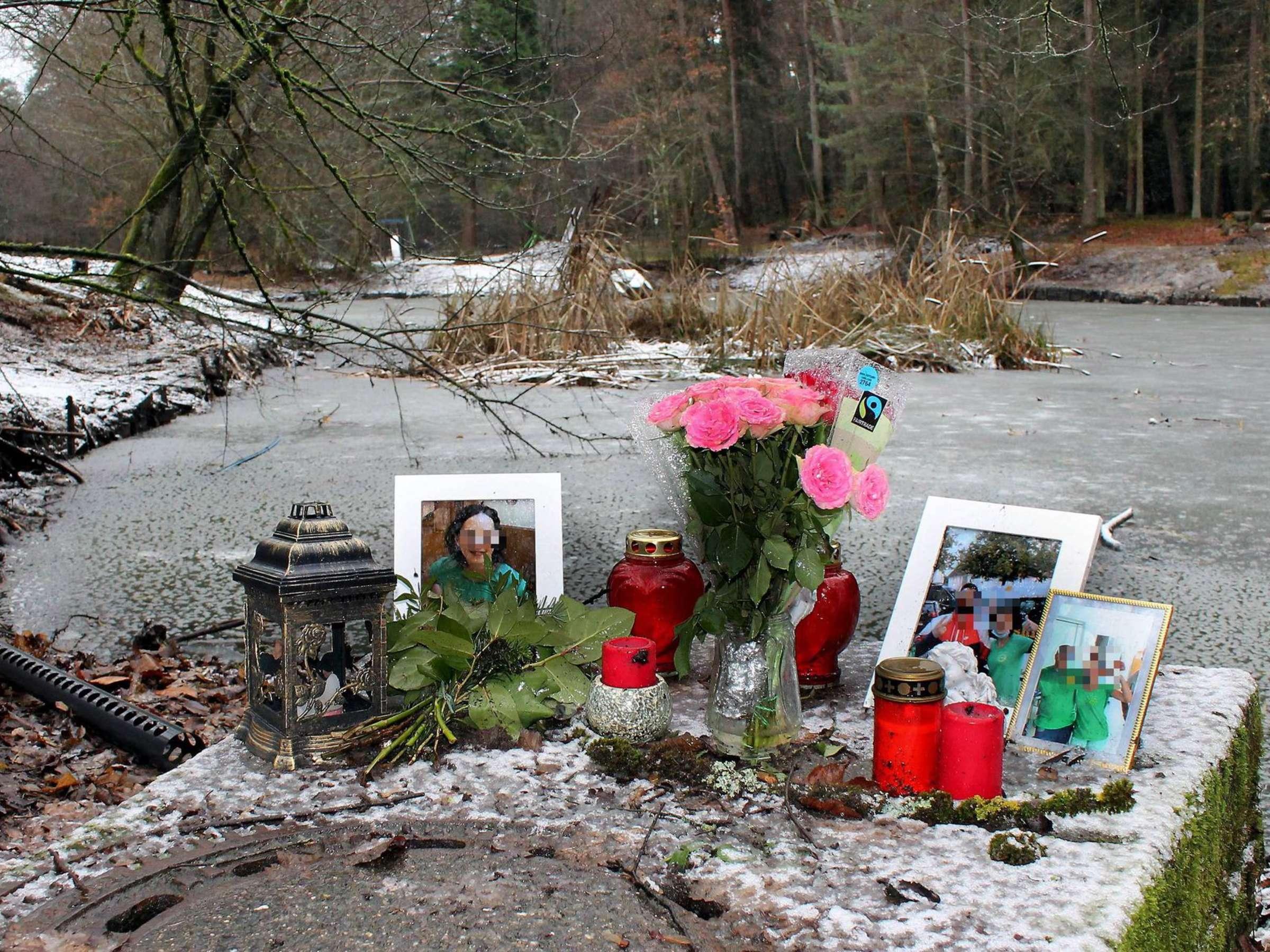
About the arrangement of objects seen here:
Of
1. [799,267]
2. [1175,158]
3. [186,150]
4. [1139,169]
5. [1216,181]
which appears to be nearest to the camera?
[186,150]

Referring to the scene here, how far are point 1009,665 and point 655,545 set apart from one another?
70 centimetres

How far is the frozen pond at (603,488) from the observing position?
294 cm

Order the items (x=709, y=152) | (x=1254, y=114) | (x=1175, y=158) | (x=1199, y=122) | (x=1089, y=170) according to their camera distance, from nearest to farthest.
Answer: (x=1254, y=114) → (x=1199, y=122) → (x=1089, y=170) → (x=1175, y=158) → (x=709, y=152)

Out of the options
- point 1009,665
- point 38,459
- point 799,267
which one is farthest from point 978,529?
point 799,267

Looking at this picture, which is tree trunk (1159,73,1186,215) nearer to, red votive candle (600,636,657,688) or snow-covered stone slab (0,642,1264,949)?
snow-covered stone slab (0,642,1264,949)

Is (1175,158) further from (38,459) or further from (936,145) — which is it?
(38,459)

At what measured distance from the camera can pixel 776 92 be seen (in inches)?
1178

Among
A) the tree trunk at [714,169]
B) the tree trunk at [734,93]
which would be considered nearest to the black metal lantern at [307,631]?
the tree trunk at [714,169]

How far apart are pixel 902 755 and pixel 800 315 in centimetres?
598

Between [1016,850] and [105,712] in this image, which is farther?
[105,712]

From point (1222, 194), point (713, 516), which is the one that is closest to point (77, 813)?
point (713, 516)

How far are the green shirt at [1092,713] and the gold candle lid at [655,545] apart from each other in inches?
30.8

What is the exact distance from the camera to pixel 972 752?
5.86 feet

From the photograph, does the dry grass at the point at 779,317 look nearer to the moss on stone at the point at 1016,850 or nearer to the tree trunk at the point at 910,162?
the moss on stone at the point at 1016,850
